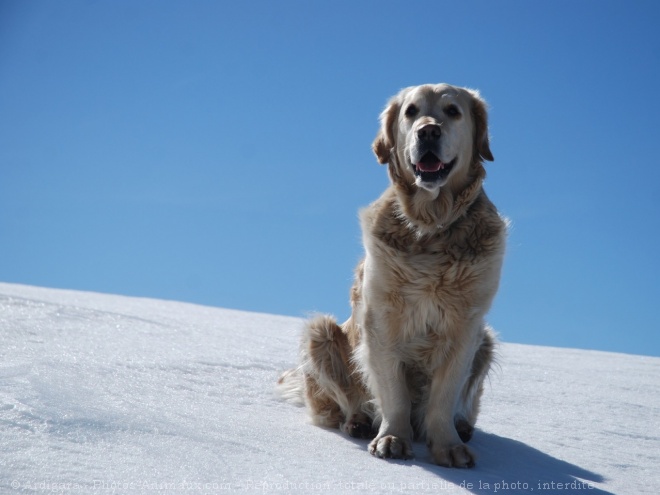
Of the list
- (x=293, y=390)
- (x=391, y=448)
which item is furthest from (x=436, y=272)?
(x=293, y=390)

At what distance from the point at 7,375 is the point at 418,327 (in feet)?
6.90

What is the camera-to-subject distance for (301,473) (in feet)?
8.24

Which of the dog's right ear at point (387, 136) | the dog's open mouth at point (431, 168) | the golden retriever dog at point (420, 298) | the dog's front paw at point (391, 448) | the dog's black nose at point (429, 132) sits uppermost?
the dog's right ear at point (387, 136)

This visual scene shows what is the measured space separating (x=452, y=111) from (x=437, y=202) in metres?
0.54

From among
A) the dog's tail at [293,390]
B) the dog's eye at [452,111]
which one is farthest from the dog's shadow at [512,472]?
the dog's eye at [452,111]

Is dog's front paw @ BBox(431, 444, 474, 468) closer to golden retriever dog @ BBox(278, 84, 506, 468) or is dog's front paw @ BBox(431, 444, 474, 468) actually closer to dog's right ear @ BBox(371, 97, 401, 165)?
golden retriever dog @ BBox(278, 84, 506, 468)

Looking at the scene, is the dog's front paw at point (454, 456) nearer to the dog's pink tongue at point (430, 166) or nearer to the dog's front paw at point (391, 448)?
the dog's front paw at point (391, 448)

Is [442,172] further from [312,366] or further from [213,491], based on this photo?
[213,491]

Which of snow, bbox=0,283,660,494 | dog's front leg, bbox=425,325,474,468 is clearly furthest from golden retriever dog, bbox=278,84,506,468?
snow, bbox=0,283,660,494

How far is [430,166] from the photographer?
11.0 ft

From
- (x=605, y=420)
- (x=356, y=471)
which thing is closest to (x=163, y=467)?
(x=356, y=471)

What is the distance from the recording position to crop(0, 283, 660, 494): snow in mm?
2340

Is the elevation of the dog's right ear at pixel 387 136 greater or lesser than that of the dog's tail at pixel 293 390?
greater

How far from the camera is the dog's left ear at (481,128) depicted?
3.61 meters
